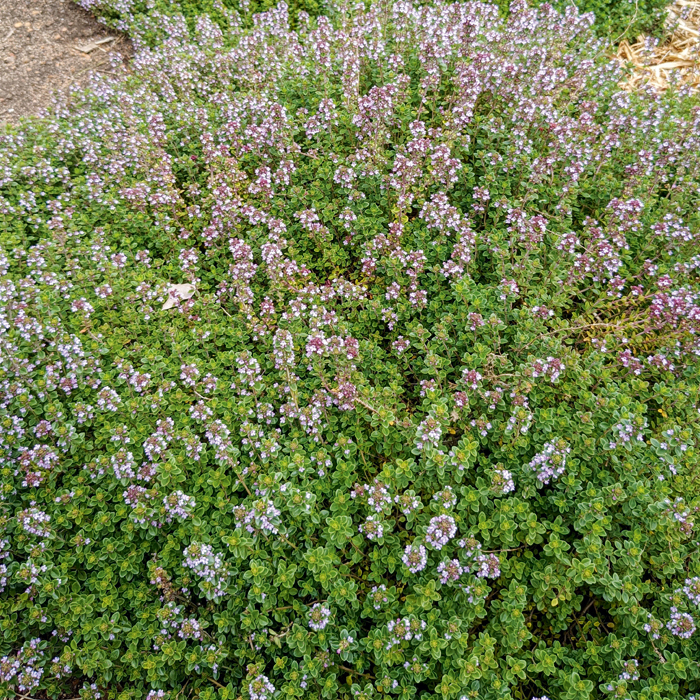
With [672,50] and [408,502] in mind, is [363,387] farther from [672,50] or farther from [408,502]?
[672,50]

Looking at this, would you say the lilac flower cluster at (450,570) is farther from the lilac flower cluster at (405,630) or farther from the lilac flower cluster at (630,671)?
the lilac flower cluster at (630,671)

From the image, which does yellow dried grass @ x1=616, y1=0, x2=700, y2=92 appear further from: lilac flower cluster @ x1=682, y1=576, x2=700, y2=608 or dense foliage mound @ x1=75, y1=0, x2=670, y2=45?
lilac flower cluster @ x1=682, y1=576, x2=700, y2=608

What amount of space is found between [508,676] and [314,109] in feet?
16.9

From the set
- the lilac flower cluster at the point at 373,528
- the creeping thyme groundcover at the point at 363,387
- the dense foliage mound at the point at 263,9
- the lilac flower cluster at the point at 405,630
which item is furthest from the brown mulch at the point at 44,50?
the lilac flower cluster at the point at 405,630

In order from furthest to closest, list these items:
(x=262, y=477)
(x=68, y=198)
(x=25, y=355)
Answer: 1. (x=68, y=198)
2. (x=25, y=355)
3. (x=262, y=477)

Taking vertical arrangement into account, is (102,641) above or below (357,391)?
below

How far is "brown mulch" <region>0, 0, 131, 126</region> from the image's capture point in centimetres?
734

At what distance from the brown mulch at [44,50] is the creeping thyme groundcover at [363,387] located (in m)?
2.31

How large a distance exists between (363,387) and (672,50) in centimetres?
782

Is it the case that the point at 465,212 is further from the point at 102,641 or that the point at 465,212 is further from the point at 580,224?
the point at 102,641

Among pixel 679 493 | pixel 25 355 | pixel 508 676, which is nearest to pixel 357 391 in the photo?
pixel 508 676

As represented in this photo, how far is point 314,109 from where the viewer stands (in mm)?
5410

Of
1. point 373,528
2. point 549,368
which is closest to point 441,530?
point 373,528

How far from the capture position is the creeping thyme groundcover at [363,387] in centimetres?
314
